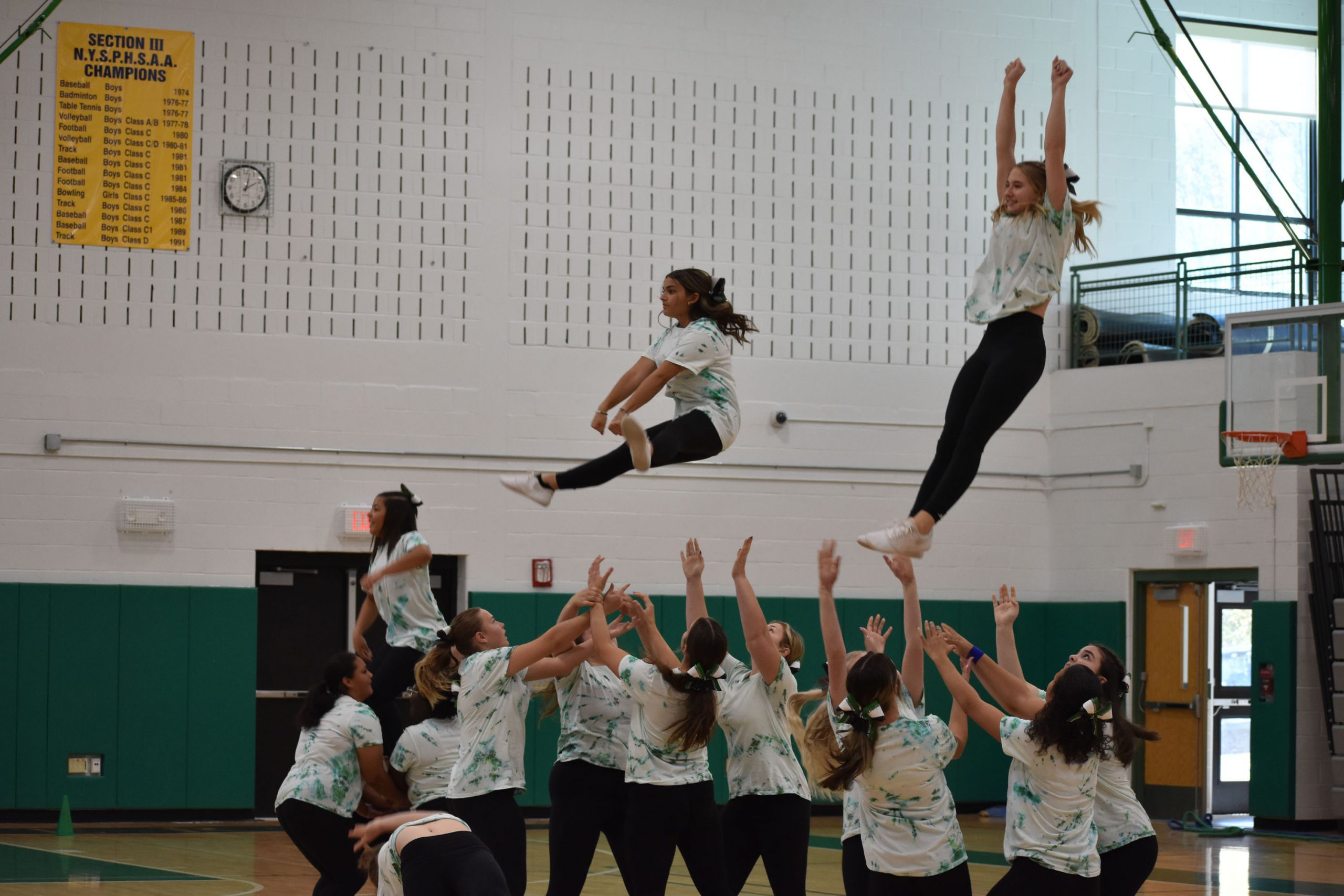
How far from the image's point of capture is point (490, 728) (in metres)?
6.94

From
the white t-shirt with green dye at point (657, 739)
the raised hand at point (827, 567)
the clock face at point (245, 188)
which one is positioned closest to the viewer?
the raised hand at point (827, 567)

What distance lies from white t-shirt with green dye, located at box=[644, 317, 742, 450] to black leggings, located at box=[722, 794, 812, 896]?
179 cm

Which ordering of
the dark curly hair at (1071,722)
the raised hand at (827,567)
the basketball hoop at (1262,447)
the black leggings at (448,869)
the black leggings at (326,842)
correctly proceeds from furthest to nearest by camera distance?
1. the basketball hoop at (1262,447)
2. the black leggings at (326,842)
3. the raised hand at (827,567)
4. the dark curly hair at (1071,722)
5. the black leggings at (448,869)

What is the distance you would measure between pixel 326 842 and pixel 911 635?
2909 millimetres

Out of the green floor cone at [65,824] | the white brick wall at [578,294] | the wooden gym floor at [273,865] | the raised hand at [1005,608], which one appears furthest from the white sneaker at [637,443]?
the green floor cone at [65,824]

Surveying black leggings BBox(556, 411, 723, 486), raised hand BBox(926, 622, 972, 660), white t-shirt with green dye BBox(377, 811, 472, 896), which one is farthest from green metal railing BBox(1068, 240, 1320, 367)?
white t-shirt with green dye BBox(377, 811, 472, 896)

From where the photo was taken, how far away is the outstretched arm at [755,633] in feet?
23.6

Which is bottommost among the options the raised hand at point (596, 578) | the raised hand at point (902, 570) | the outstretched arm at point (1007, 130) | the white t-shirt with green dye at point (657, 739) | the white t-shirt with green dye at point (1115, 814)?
the white t-shirt with green dye at point (1115, 814)

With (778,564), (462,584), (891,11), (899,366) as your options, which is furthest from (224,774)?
(891,11)

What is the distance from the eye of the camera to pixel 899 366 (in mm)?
16172

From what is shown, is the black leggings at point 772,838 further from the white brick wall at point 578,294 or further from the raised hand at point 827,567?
the white brick wall at point 578,294

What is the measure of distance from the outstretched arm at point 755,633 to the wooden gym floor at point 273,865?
3.46 m

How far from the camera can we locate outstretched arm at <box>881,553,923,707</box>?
22.2 feet

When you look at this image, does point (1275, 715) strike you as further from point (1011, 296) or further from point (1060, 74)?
point (1060, 74)
